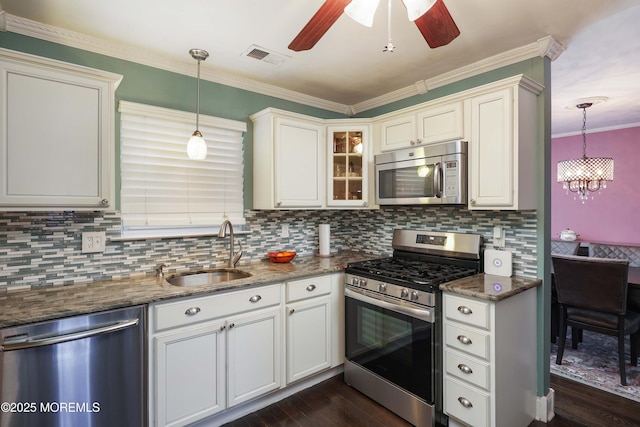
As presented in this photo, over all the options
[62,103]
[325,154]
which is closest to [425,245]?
[325,154]

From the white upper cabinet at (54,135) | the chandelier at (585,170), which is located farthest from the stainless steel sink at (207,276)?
the chandelier at (585,170)

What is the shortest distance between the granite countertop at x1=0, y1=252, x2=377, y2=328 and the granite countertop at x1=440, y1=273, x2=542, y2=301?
3.04 feet

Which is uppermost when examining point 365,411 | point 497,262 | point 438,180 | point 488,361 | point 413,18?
point 413,18

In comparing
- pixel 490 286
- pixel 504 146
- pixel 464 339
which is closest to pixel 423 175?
pixel 504 146

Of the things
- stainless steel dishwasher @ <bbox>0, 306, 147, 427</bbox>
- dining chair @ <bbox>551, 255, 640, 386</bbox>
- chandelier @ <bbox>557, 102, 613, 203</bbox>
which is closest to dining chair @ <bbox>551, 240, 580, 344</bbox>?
dining chair @ <bbox>551, 255, 640, 386</bbox>

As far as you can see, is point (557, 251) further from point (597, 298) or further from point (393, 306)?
point (393, 306)

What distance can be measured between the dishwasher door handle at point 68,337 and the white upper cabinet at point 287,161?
1.32 metres

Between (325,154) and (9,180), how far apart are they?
2.11 m

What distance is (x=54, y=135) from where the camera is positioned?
1.75m

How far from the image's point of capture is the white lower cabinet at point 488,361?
186 centimetres

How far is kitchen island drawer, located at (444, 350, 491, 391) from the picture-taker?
6.13ft

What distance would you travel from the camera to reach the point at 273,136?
8.86 feet

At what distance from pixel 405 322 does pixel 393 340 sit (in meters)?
0.18

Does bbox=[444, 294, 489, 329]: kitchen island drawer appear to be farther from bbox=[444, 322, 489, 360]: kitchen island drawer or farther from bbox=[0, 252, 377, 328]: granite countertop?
bbox=[0, 252, 377, 328]: granite countertop
